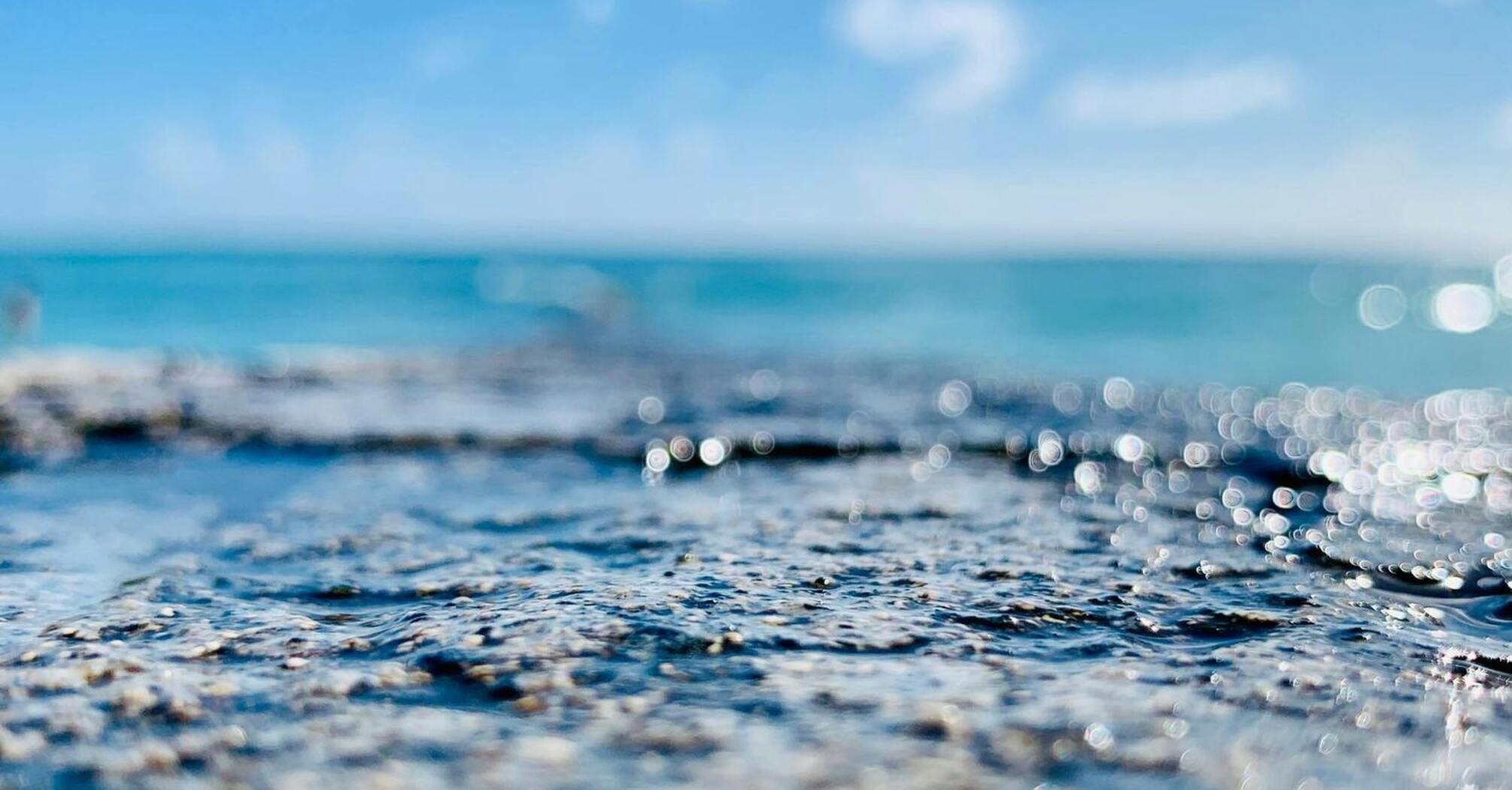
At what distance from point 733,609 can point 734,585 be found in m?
0.43

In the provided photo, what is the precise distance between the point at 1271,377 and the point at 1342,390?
398 centimetres

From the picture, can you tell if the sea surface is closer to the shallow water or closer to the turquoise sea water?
the shallow water

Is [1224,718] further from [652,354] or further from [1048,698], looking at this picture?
[652,354]

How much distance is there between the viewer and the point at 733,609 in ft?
15.0

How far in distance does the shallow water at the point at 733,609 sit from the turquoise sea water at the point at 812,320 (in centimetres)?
1245

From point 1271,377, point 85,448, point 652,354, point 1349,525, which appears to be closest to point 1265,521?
point 1349,525

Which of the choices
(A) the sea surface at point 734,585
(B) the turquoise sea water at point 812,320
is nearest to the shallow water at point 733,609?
(A) the sea surface at point 734,585

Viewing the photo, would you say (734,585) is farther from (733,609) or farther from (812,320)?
(812,320)

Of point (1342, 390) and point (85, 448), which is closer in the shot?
point (85, 448)

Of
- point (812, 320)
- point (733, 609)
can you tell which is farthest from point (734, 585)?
point (812, 320)

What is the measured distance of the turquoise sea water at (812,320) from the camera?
2606cm

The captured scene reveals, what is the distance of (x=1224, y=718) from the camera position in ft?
11.4

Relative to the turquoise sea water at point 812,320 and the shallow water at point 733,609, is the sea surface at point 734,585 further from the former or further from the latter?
the turquoise sea water at point 812,320

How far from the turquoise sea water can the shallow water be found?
12.4m
